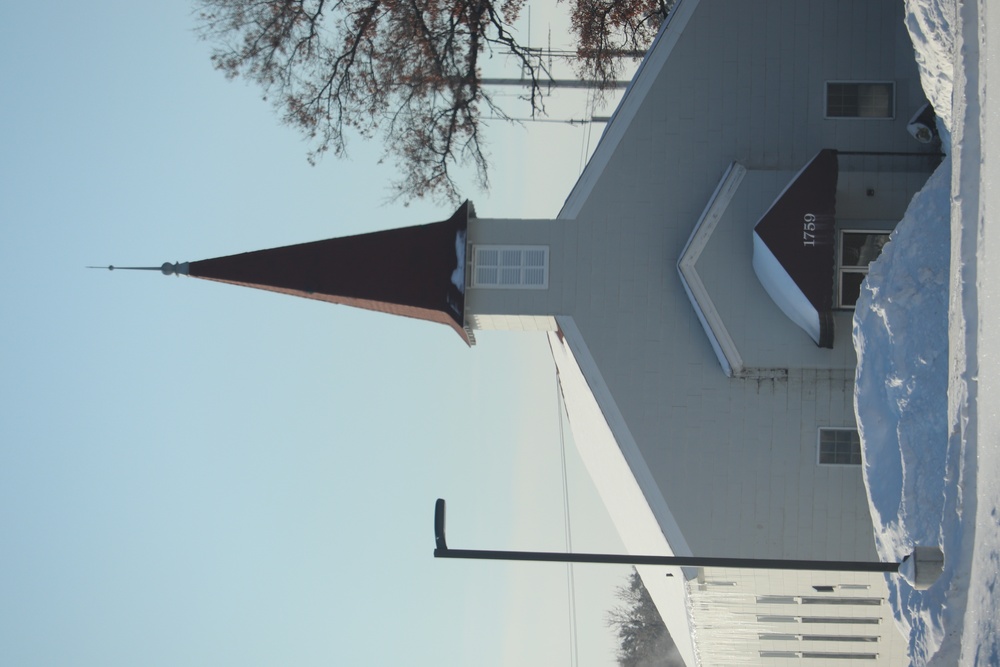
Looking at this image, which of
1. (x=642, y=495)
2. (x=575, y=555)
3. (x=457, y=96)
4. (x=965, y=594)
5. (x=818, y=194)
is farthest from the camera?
(x=457, y=96)

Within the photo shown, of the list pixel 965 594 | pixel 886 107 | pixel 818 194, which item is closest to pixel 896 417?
pixel 965 594

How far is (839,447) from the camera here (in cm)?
1664

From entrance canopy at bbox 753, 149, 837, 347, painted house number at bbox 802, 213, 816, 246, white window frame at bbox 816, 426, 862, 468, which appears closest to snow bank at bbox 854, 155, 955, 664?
entrance canopy at bbox 753, 149, 837, 347

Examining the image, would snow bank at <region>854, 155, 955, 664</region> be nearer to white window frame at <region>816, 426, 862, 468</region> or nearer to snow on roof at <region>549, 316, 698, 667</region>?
white window frame at <region>816, 426, 862, 468</region>

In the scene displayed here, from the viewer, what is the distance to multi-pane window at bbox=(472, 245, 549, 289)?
17.6 m

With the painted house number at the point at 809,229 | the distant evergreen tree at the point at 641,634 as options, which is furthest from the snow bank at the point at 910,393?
the distant evergreen tree at the point at 641,634

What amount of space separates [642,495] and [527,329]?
164 inches

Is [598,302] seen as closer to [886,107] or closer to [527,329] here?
[527,329]

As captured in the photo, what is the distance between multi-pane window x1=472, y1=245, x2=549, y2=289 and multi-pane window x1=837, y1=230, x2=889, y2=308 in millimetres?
5461

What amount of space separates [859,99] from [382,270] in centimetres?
998

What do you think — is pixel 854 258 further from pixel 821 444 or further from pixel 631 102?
pixel 631 102

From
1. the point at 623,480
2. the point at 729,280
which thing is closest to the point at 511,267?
the point at 729,280

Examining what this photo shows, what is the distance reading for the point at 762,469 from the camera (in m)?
16.7

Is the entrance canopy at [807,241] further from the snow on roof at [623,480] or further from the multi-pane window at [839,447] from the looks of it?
the snow on roof at [623,480]
